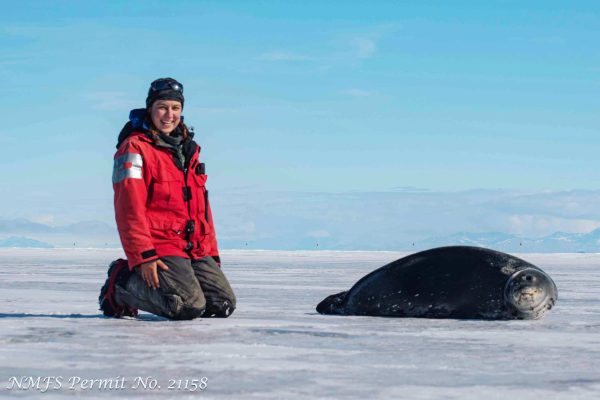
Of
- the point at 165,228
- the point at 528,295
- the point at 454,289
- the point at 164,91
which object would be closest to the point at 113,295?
Result: the point at 165,228

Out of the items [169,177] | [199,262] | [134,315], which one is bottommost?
[134,315]

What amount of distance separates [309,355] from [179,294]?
7.73 feet

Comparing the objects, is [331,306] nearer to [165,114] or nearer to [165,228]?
[165,228]

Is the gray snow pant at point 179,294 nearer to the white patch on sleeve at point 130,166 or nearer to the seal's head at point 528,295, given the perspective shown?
the white patch on sleeve at point 130,166

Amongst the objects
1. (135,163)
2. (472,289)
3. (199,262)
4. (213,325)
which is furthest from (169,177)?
(472,289)

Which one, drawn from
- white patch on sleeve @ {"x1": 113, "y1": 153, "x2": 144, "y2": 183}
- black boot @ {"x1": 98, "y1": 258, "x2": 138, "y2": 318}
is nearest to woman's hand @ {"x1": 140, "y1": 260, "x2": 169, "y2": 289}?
black boot @ {"x1": 98, "y1": 258, "x2": 138, "y2": 318}

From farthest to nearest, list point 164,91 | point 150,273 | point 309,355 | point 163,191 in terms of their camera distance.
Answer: point 164,91 < point 163,191 < point 150,273 < point 309,355

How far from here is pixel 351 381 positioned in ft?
12.0

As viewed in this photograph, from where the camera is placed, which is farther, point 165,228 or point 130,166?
point 165,228

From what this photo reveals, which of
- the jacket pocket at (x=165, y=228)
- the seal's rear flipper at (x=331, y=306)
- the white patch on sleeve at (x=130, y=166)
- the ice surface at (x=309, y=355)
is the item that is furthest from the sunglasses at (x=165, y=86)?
the seal's rear flipper at (x=331, y=306)

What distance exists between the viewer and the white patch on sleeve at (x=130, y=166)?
6688mm

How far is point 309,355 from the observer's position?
4.51m

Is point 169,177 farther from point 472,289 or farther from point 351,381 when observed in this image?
point 351,381

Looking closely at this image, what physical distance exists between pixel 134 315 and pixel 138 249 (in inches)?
33.4
